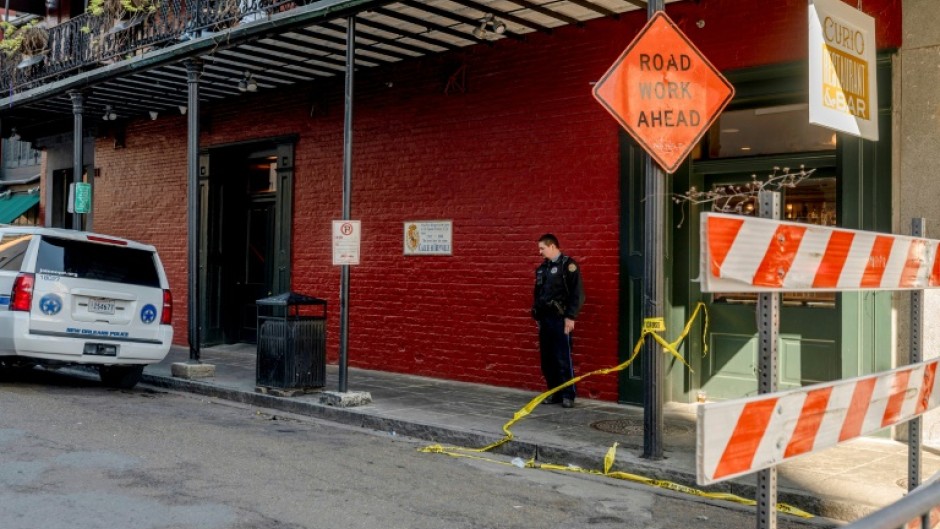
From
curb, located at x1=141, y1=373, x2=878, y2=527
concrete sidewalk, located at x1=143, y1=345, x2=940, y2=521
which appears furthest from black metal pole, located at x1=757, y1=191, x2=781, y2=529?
concrete sidewalk, located at x1=143, y1=345, x2=940, y2=521

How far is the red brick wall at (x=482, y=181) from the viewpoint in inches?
409

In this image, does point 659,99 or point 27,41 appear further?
point 27,41

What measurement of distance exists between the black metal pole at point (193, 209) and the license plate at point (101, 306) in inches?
66.3

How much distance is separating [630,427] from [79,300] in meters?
6.30

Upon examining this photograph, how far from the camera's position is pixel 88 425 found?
828cm

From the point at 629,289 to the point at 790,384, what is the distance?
2.01 metres

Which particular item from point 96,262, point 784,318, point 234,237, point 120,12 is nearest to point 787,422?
point 784,318

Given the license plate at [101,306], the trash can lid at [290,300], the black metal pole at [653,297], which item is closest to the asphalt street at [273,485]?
the black metal pole at [653,297]

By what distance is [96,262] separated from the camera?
10.5m

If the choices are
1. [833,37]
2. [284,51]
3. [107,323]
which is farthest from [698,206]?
[107,323]

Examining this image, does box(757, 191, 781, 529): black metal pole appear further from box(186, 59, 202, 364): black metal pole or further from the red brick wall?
box(186, 59, 202, 364): black metal pole

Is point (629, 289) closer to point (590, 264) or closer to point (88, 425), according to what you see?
point (590, 264)

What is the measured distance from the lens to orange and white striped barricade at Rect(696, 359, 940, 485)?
2.94 meters

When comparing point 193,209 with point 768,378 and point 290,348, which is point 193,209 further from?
point 768,378
